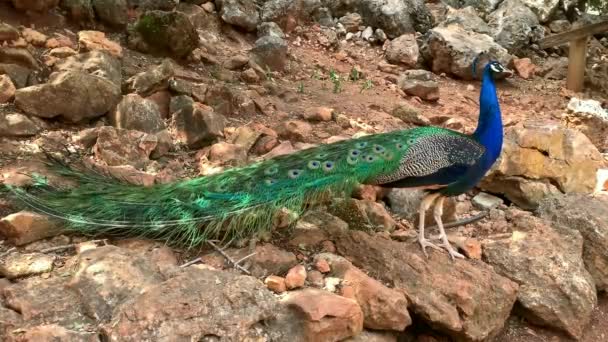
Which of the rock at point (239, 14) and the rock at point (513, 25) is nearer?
the rock at point (239, 14)

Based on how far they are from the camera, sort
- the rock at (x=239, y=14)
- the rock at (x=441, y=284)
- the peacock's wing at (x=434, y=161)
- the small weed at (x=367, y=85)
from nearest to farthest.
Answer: the rock at (x=441, y=284)
the peacock's wing at (x=434, y=161)
the small weed at (x=367, y=85)
the rock at (x=239, y=14)

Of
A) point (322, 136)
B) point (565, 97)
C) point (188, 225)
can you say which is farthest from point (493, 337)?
point (565, 97)

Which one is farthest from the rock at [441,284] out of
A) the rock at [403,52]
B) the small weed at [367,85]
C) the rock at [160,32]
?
the rock at [403,52]

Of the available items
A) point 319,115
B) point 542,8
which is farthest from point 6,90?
point 542,8

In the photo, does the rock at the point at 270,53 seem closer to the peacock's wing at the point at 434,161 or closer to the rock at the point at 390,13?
the rock at the point at 390,13

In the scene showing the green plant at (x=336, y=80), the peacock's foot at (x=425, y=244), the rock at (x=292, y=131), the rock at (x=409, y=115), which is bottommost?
the green plant at (x=336, y=80)

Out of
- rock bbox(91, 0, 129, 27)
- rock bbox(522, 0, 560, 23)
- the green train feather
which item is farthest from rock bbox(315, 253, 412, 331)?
rock bbox(522, 0, 560, 23)

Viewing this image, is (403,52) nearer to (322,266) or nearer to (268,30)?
(268,30)

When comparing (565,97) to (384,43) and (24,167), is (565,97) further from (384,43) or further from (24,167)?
(24,167)
